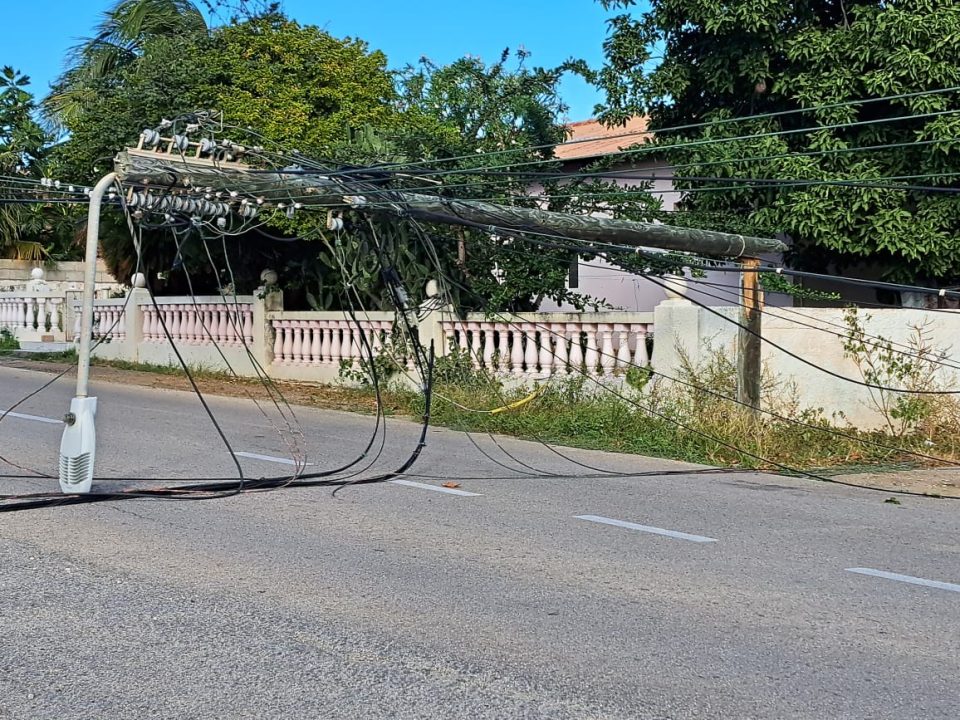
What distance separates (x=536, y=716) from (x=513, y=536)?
3200 millimetres

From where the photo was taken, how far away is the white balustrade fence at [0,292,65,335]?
2630cm

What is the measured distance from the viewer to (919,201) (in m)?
15.7

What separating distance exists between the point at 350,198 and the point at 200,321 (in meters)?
11.3

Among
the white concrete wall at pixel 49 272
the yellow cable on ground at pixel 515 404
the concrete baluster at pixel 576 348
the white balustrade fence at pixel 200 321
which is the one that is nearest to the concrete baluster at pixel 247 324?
the white balustrade fence at pixel 200 321

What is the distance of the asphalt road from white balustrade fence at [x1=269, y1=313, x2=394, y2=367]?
24.4 ft

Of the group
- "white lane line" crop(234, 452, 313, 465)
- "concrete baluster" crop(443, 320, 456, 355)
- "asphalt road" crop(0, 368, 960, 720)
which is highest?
"concrete baluster" crop(443, 320, 456, 355)

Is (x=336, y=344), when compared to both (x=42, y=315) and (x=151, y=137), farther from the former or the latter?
(x=42, y=315)

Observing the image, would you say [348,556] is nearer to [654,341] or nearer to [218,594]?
[218,594]

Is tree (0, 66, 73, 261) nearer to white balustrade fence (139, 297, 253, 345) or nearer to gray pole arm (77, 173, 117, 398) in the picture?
white balustrade fence (139, 297, 253, 345)

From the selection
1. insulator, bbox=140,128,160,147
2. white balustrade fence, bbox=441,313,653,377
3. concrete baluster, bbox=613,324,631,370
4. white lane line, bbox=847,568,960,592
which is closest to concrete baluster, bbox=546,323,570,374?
white balustrade fence, bbox=441,313,653,377

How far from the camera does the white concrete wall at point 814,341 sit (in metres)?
11.9

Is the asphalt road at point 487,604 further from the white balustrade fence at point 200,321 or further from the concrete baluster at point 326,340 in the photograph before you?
the white balustrade fence at point 200,321

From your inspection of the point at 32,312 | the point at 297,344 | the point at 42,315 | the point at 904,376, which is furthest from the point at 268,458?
the point at 32,312

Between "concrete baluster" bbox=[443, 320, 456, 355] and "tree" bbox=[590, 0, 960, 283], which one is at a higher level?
"tree" bbox=[590, 0, 960, 283]
